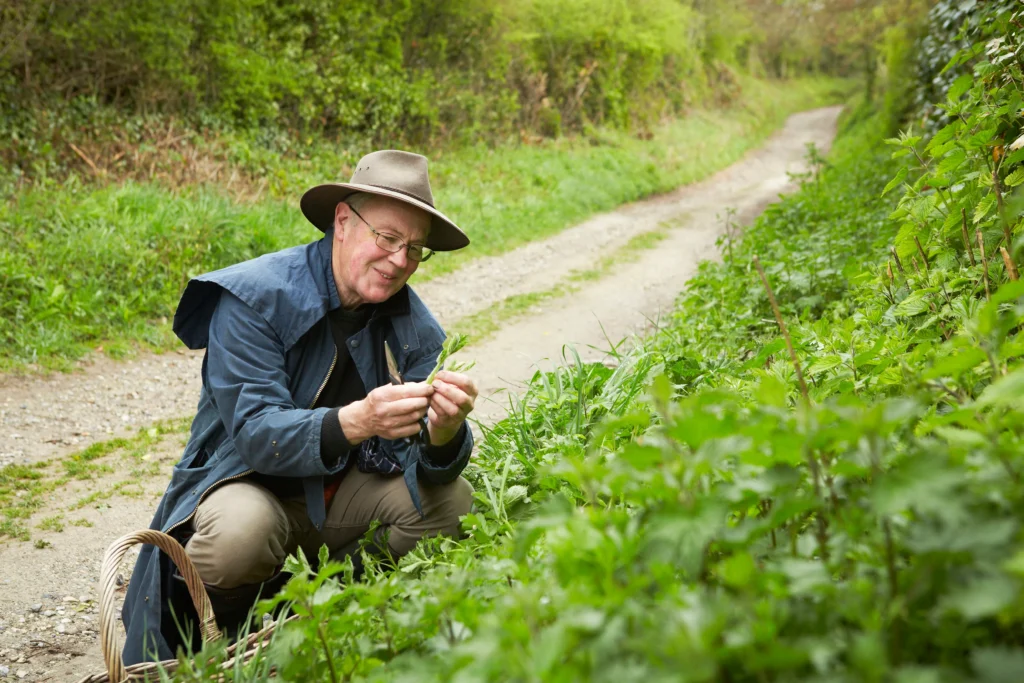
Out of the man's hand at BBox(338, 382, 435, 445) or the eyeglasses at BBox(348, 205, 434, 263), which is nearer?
the man's hand at BBox(338, 382, 435, 445)

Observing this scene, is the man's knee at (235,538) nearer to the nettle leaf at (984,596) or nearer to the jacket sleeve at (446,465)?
the jacket sleeve at (446,465)

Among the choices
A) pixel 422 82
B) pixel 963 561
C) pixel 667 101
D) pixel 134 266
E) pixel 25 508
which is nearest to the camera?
pixel 963 561

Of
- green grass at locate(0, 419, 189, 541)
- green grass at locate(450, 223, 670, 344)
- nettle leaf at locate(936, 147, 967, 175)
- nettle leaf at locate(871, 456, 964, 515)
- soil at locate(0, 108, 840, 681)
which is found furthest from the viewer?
green grass at locate(450, 223, 670, 344)

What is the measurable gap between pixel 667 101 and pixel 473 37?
7853 mm

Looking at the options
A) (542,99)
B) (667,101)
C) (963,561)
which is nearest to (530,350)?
(963,561)

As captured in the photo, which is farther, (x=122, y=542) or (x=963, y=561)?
(x=122, y=542)

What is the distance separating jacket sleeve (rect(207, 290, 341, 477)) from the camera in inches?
94.7

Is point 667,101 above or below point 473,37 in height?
below

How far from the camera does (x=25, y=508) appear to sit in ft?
12.9

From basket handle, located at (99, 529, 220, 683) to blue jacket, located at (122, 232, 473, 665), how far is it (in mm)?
268

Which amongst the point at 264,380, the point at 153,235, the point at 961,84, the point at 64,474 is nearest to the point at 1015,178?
the point at 961,84

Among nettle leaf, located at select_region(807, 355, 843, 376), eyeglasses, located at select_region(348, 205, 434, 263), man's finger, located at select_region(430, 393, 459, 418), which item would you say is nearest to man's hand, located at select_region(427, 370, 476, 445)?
man's finger, located at select_region(430, 393, 459, 418)

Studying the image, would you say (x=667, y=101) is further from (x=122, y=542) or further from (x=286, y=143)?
(x=122, y=542)

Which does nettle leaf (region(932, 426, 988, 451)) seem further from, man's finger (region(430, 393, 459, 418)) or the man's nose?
the man's nose
